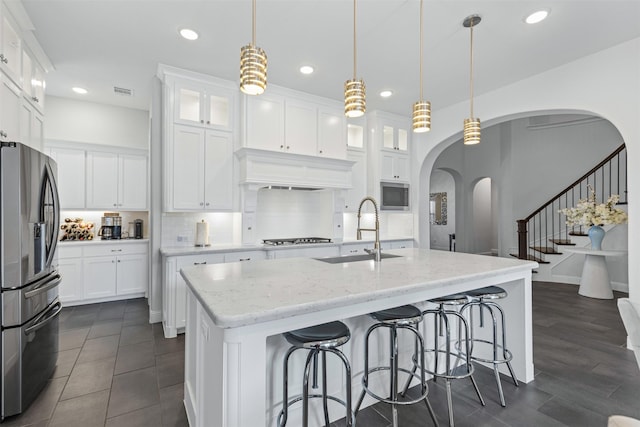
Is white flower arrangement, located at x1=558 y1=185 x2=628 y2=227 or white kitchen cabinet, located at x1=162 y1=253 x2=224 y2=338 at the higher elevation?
white flower arrangement, located at x1=558 y1=185 x2=628 y2=227

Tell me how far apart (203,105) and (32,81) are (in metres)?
1.55

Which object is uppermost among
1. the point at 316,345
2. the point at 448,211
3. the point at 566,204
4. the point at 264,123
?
the point at 264,123

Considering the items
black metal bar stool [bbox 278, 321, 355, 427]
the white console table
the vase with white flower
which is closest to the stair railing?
the vase with white flower

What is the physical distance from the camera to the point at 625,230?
16.7ft

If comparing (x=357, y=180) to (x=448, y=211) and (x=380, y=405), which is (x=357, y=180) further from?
(x=448, y=211)

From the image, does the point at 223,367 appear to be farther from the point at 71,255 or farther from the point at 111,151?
the point at 111,151

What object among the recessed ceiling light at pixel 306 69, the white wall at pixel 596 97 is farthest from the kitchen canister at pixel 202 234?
the white wall at pixel 596 97

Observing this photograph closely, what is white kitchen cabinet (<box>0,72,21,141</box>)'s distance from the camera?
232cm

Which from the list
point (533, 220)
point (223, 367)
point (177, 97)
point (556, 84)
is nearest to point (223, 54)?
point (177, 97)

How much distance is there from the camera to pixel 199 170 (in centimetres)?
373

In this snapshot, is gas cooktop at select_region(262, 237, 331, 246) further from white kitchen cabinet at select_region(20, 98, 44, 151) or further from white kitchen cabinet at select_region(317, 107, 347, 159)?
white kitchen cabinet at select_region(20, 98, 44, 151)

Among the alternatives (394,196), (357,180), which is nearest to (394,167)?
(394,196)

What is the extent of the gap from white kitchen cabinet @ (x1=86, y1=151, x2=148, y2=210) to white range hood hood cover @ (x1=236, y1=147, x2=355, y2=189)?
198 cm

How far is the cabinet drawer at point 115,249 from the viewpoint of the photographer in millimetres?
4270
